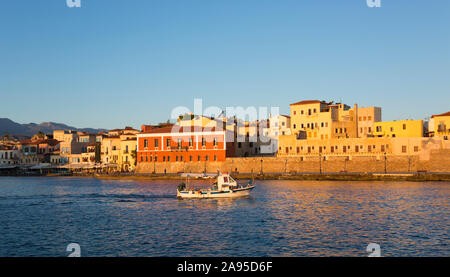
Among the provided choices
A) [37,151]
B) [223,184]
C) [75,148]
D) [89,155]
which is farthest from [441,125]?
[37,151]

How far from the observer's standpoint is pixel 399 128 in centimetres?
8294

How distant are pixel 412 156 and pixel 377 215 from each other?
4170 centimetres

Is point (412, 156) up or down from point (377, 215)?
up

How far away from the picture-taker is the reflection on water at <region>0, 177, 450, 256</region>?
951 inches

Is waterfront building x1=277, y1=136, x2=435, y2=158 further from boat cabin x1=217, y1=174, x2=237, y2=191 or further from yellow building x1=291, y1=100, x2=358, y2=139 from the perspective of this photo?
boat cabin x1=217, y1=174, x2=237, y2=191

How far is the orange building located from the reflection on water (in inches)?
1394

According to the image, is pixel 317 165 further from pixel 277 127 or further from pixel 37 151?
pixel 37 151

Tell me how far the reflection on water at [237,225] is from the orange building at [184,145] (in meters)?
35.4

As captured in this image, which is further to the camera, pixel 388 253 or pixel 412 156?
pixel 412 156

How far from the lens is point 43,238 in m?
28.2
